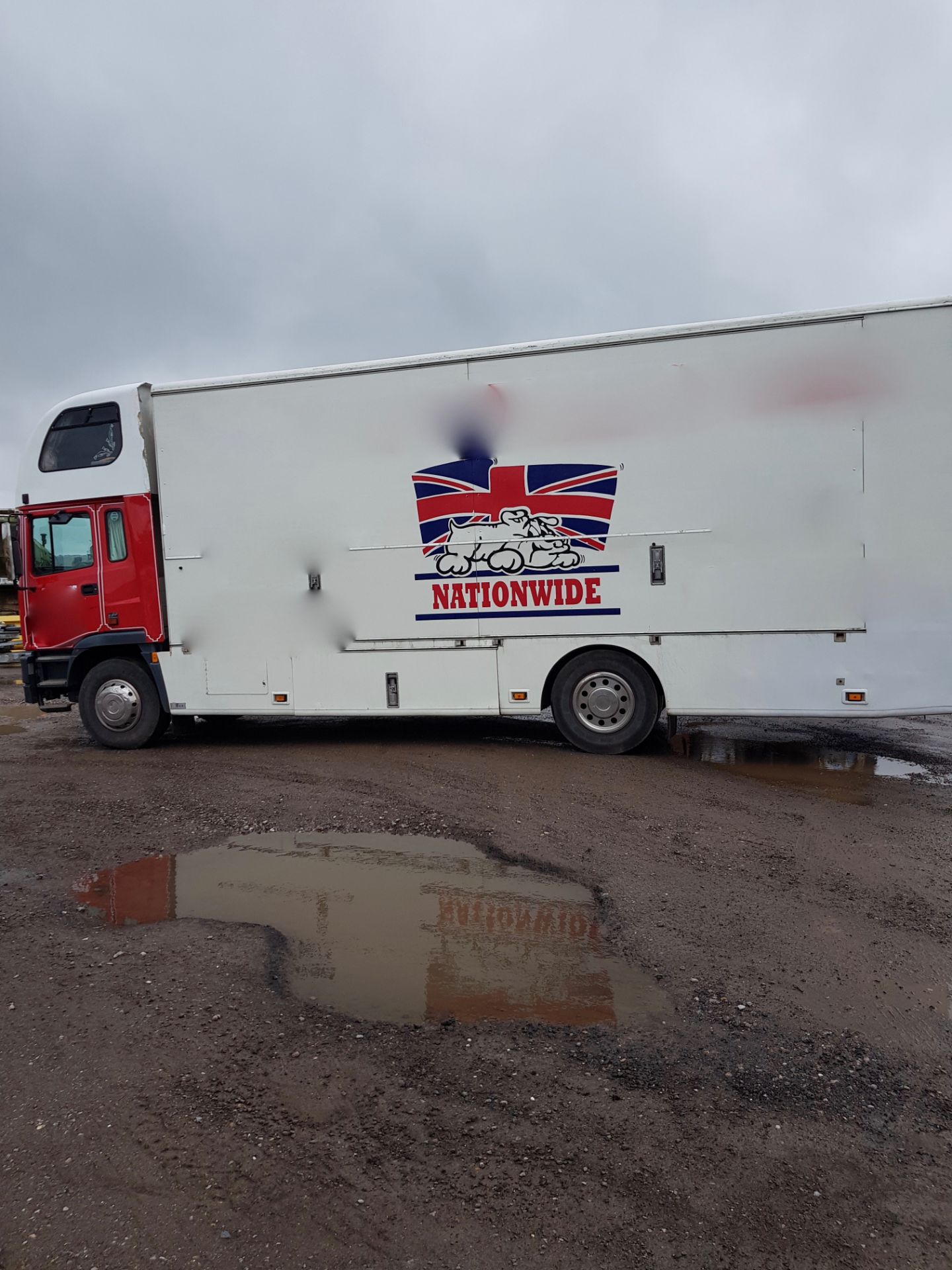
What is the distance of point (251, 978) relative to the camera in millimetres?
3518

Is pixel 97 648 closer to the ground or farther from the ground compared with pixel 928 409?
closer to the ground

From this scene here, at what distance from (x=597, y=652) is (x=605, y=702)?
46 cm

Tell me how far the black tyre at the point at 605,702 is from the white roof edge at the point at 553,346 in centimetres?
275

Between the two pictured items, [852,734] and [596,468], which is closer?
[596,468]

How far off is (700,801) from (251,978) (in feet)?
11.8

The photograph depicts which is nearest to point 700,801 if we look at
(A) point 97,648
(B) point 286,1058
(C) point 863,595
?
(C) point 863,595

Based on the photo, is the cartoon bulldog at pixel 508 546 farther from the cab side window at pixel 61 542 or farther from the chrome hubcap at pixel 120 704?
the cab side window at pixel 61 542

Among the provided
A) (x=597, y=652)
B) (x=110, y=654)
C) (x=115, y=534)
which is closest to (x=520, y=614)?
(x=597, y=652)

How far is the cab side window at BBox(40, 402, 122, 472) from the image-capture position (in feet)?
26.9

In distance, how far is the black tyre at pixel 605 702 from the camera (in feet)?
23.9

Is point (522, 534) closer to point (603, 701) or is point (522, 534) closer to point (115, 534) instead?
point (603, 701)

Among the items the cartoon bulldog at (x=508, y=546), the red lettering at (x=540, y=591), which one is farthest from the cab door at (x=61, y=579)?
the red lettering at (x=540, y=591)

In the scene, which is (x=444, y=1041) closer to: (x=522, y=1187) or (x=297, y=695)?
(x=522, y=1187)

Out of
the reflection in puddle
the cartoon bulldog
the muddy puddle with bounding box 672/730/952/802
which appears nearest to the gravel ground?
the reflection in puddle
